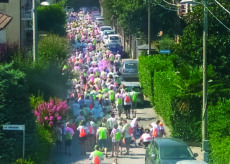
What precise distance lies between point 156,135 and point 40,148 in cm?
702

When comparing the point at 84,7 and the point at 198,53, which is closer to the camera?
the point at 198,53

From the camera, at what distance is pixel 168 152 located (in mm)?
23188

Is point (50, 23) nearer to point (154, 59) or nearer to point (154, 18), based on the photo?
point (154, 18)

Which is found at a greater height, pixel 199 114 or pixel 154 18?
pixel 154 18

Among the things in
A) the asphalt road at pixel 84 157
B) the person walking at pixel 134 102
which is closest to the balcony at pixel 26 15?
the person walking at pixel 134 102

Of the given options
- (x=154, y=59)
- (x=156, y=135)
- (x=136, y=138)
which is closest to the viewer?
(x=156, y=135)

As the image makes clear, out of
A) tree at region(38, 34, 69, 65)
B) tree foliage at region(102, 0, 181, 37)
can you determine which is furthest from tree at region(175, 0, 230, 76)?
tree foliage at region(102, 0, 181, 37)

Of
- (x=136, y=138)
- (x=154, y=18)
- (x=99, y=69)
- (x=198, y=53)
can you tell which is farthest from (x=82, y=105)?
(x=154, y=18)

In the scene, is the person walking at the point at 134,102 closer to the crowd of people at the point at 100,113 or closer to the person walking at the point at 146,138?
the crowd of people at the point at 100,113

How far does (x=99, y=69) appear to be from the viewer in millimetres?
49812

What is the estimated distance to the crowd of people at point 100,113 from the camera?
1122 inches

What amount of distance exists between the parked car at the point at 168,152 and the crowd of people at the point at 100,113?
75.1 inches

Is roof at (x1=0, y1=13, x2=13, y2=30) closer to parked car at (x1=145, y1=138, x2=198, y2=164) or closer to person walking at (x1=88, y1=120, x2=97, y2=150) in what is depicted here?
person walking at (x1=88, y1=120, x2=97, y2=150)

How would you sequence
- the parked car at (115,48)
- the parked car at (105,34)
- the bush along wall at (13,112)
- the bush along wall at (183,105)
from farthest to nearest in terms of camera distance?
the parked car at (105,34) → the parked car at (115,48) → the bush along wall at (183,105) → the bush along wall at (13,112)
